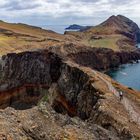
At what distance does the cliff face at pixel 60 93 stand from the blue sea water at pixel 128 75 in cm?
3538

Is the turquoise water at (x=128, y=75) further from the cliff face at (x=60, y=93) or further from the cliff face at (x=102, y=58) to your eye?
the cliff face at (x=60, y=93)

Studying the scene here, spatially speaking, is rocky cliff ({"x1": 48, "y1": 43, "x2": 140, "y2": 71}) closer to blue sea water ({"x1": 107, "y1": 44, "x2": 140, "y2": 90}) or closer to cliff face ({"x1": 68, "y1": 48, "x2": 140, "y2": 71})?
cliff face ({"x1": 68, "y1": 48, "x2": 140, "y2": 71})

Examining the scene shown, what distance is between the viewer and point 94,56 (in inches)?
5477

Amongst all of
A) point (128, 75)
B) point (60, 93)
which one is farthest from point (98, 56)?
point (60, 93)

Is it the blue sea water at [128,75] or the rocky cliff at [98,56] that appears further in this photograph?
the rocky cliff at [98,56]

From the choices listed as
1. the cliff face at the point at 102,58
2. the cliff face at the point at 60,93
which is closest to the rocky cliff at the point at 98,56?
the cliff face at the point at 102,58

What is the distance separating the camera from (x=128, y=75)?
132m

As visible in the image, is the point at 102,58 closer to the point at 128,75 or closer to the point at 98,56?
the point at 98,56

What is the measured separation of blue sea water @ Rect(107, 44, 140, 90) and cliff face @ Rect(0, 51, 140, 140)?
35.4 m

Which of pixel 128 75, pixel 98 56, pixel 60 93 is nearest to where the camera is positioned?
pixel 60 93

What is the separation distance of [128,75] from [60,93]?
215 ft

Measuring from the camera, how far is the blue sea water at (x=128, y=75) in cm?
11668

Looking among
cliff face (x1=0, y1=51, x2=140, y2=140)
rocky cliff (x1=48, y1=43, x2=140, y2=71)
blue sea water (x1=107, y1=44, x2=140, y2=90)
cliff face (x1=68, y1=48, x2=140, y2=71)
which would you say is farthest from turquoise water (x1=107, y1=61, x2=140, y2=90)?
cliff face (x1=0, y1=51, x2=140, y2=140)

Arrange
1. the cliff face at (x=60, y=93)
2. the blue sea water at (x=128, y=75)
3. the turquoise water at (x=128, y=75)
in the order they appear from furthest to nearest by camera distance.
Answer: the blue sea water at (x=128, y=75)
the turquoise water at (x=128, y=75)
the cliff face at (x=60, y=93)
